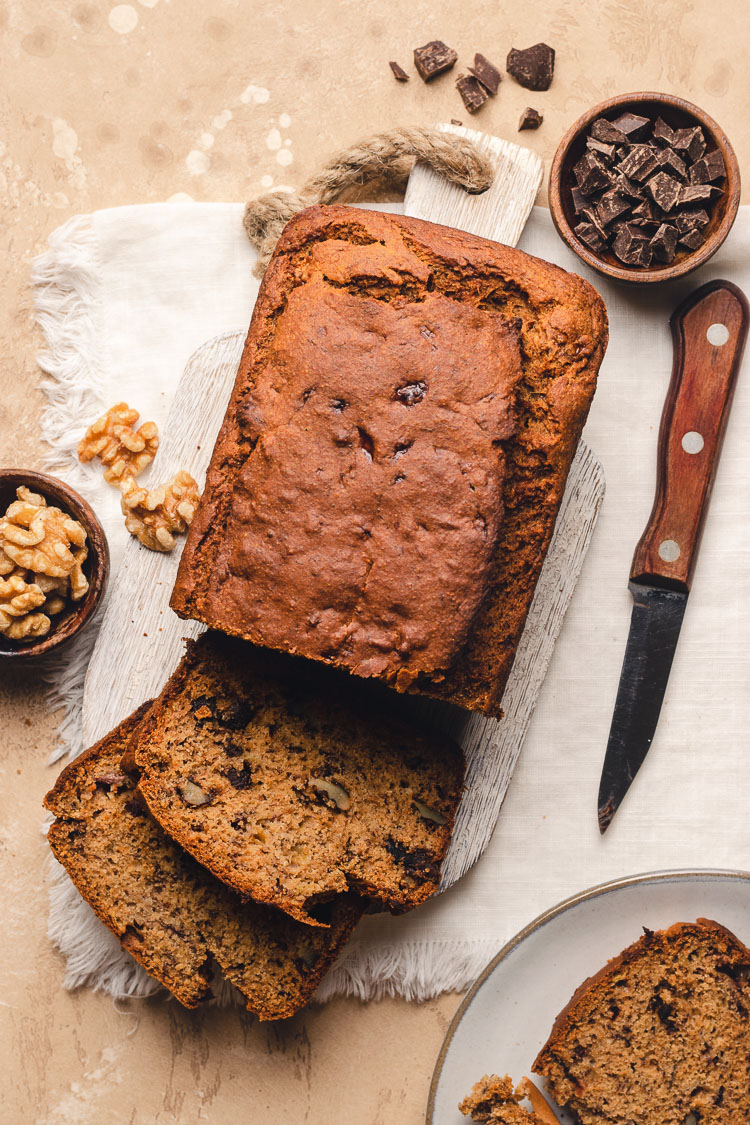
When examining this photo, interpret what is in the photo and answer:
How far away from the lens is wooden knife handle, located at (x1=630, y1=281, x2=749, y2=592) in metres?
2.85

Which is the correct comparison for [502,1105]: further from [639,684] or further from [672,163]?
[672,163]

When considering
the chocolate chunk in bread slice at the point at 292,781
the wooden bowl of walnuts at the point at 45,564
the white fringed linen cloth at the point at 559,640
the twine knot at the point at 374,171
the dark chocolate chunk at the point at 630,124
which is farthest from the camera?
the white fringed linen cloth at the point at 559,640

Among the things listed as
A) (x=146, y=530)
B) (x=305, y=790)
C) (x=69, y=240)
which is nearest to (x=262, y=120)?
(x=69, y=240)

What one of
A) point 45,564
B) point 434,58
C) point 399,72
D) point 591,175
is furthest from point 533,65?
point 45,564

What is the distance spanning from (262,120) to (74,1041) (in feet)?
10.7

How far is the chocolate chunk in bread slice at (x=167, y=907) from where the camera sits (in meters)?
2.66

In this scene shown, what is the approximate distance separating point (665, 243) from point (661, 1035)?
2481mm

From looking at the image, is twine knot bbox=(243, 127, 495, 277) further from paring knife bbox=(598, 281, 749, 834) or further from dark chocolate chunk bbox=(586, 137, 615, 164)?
paring knife bbox=(598, 281, 749, 834)

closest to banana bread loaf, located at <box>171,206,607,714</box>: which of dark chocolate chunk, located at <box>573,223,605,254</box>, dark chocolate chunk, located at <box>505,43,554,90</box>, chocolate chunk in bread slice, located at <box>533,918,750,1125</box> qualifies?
dark chocolate chunk, located at <box>573,223,605,254</box>

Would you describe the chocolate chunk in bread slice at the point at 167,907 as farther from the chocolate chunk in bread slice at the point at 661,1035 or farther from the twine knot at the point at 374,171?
the twine knot at the point at 374,171

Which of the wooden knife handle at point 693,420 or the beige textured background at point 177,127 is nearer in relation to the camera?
the wooden knife handle at point 693,420

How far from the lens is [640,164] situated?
2689mm

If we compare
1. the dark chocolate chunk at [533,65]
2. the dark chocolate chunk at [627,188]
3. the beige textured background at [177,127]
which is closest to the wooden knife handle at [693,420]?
the dark chocolate chunk at [627,188]

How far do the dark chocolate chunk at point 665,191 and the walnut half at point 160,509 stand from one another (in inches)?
67.4
